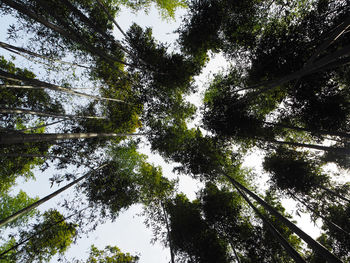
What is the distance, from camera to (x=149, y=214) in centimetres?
880

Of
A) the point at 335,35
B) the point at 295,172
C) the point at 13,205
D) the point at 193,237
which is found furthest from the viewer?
the point at 13,205

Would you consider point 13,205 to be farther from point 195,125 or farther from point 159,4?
point 159,4

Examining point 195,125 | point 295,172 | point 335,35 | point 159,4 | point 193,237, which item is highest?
point 159,4

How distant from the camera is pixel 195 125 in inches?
333

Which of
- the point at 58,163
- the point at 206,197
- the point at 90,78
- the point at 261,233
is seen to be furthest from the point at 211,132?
the point at 58,163

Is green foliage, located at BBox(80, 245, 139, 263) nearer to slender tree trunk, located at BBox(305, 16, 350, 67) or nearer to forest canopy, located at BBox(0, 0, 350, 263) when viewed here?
forest canopy, located at BBox(0, 0, 350, 263)

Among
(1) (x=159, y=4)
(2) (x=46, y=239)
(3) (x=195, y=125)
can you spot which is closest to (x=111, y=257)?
(2) (x=46, y=239)

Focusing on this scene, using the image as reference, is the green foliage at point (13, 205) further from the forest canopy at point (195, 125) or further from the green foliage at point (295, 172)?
the green foliage at point (295, 172)

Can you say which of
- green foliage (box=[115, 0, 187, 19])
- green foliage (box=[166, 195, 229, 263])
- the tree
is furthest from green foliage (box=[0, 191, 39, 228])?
green foliage (box=[115, 0, 187, 19])

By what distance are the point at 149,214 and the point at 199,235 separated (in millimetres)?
3046

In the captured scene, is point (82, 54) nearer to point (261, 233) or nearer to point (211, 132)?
point (211, 132)

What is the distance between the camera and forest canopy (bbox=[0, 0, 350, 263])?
628cm

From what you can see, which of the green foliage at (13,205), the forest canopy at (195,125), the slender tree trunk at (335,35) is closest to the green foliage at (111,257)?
the forest canopy at (195,125)

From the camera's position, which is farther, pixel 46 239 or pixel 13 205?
pixel 13 205
